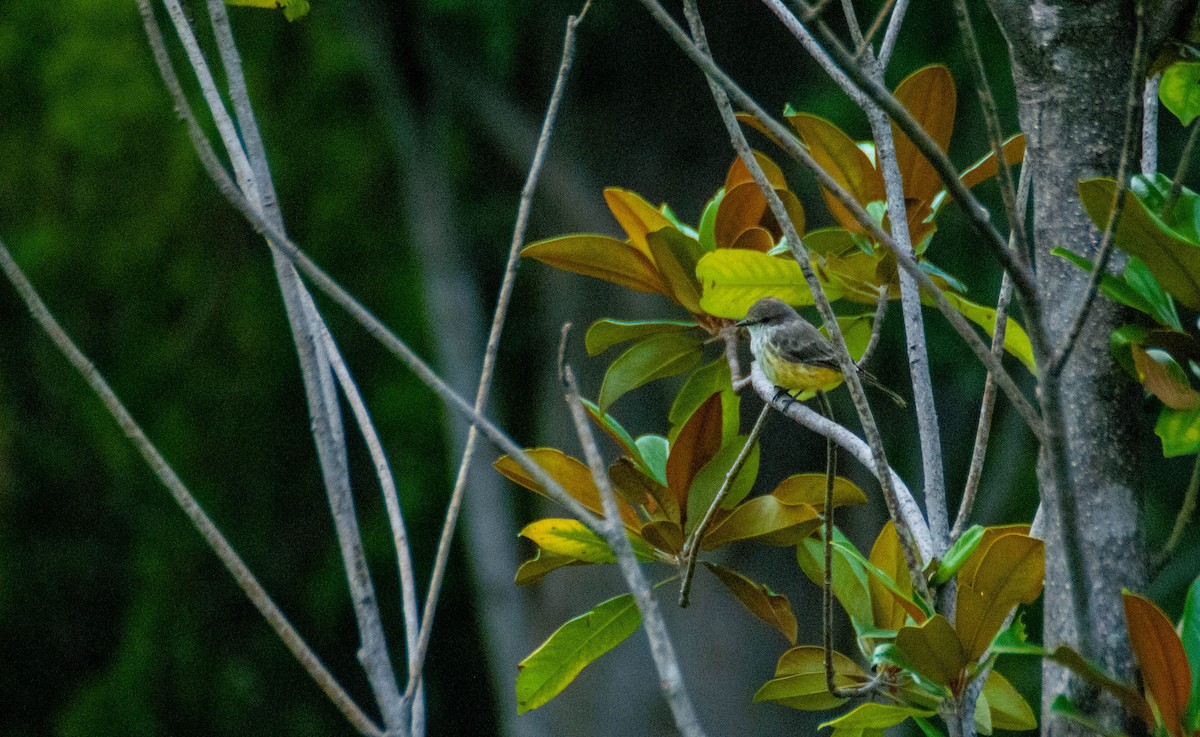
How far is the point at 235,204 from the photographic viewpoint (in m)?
0.84

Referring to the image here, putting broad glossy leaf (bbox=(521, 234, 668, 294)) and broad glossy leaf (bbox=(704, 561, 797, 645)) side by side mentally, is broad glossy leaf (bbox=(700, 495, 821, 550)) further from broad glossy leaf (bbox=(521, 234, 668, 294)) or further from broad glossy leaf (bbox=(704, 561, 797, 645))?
broad glossy leaf (bbox=(521, 234, 668, 294))

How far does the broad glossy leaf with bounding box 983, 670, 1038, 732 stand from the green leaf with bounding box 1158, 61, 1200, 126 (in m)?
0.68

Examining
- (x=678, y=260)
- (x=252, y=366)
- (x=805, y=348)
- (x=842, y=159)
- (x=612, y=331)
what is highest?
(x=842, y=159)

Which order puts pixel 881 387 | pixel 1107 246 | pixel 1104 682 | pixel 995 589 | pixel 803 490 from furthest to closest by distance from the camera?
pixel 881 387 → pixel 803 490 → pixel 995 589 → pixel 1104 682 → pixel 1107 246

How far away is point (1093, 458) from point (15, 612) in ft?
19.2

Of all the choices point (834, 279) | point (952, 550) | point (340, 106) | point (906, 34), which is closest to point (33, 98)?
point (340, 106)

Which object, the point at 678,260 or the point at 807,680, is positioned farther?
the point at 678,260

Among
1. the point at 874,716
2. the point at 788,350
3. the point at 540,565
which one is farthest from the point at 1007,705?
the point at 788,350

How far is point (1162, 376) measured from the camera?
3.27 feet

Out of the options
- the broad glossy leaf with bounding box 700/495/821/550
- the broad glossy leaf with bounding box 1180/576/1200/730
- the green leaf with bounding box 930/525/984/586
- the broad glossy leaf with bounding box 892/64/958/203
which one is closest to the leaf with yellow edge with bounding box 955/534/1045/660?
the green leaf with bounding box 930/525/984/586

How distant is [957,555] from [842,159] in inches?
23.4

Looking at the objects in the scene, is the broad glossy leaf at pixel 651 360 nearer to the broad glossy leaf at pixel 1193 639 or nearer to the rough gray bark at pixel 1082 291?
the rough gray bark at pixel 1082 291

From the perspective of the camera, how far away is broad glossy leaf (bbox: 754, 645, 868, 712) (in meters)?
1.28

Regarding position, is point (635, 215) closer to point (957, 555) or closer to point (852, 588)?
point (852, 588)
